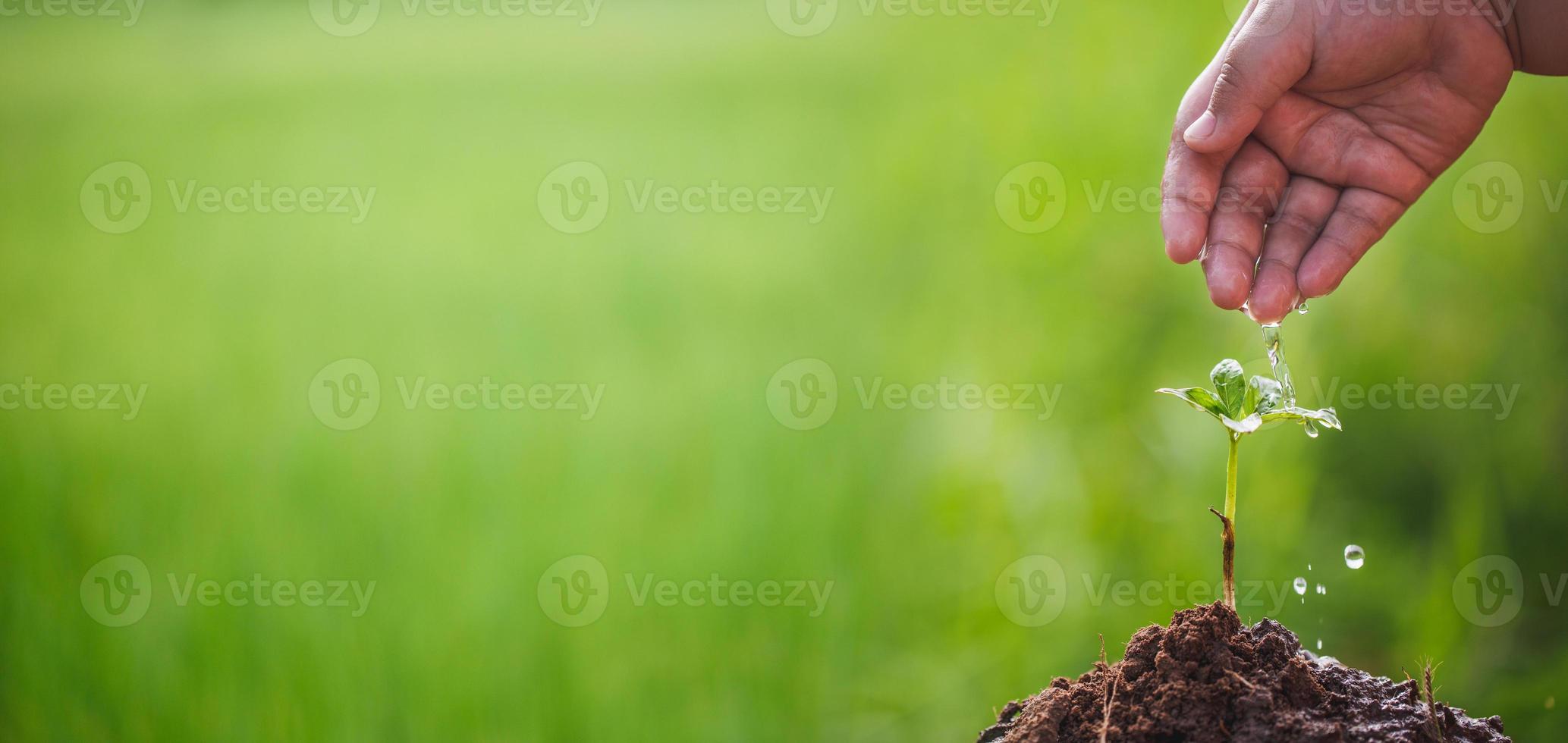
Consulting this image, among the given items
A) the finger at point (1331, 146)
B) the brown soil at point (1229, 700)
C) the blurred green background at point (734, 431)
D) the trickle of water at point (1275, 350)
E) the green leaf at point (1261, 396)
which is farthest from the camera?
the blurred green background at point (734, 431)

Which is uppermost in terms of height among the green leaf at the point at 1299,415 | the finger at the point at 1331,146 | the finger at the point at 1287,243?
the finger at the point at 1331,146

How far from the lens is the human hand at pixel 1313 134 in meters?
1.29

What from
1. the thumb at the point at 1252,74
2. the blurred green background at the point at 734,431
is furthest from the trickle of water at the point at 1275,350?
the blurred green background at the point at 734,431

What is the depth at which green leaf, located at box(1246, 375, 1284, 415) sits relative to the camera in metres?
1.00

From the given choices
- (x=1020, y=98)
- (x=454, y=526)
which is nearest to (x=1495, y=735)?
(x=454, y=526)

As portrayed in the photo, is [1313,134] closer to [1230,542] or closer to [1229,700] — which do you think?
[1230,542]

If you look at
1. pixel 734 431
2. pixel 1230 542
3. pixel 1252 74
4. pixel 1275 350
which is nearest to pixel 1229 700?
pixel 1230 542

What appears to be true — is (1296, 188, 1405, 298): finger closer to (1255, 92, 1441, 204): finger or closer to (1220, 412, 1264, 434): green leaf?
(1255, 92, 1441, 204): finger

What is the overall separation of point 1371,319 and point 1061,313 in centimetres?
65

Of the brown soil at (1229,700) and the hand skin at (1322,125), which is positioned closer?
the brown soil at (1229,700)

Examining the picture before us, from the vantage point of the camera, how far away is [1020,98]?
9.06 feet

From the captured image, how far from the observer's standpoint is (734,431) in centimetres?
234

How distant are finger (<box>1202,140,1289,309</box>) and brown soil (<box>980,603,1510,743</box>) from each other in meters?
0.46

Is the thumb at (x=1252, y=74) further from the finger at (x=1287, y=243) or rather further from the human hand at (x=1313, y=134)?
the finger at (x=1287, y=243)
